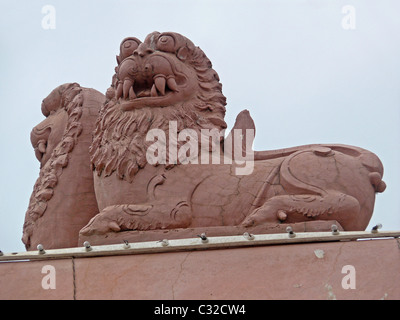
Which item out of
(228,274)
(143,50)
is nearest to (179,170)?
(143,50)

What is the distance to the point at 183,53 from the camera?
6758 millimetres

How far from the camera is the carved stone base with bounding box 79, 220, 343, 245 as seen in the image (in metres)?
5.74

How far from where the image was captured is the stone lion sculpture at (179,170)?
600 centimetres

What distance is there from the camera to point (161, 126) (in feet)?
21.3

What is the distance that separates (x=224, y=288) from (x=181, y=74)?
7.90 feet

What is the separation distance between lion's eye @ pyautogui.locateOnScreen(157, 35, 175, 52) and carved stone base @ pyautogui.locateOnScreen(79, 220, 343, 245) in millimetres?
1718

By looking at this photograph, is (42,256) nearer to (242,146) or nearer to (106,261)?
(106,261)

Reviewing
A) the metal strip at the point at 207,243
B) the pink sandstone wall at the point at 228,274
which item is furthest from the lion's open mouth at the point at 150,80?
the pink sandstone wall at the point at 228,274

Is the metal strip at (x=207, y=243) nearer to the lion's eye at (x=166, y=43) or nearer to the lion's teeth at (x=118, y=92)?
the lion's teeth at (x=118, y=92)

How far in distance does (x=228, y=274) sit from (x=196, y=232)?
0.91 meters

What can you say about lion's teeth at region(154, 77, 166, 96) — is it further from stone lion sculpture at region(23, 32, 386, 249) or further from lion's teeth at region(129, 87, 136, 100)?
lion's teeth at region(129, 87, 136, 100)

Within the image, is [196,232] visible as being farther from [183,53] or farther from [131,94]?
[183,53]
